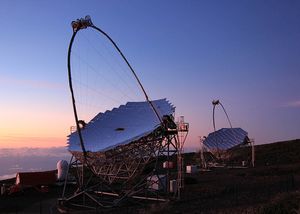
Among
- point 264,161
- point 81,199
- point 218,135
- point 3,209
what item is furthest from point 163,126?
point 264,161

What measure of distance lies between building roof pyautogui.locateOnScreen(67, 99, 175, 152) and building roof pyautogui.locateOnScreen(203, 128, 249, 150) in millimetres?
32512

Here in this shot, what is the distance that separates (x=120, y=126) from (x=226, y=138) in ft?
120

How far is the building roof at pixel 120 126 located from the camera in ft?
108

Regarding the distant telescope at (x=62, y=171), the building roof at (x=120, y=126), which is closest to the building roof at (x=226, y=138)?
the distant telescope at (x=62, y=171)

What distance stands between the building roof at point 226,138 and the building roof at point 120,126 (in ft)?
107

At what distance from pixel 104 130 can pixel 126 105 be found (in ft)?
12.6

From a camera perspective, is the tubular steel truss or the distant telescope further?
the distant telescope

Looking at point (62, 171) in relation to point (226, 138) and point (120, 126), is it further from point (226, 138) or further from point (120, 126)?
point (226, 138)

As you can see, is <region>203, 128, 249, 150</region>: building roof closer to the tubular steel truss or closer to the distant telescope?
the distant telescope

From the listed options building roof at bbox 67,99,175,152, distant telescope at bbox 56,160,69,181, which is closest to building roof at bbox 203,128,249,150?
distant telescope at bbox 56,160,69,181

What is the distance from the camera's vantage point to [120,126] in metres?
36.4

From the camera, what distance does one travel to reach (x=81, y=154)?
33750 mm

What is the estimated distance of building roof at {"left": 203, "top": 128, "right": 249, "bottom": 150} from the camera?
6869 cm

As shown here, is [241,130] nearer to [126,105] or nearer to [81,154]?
[126,105]
